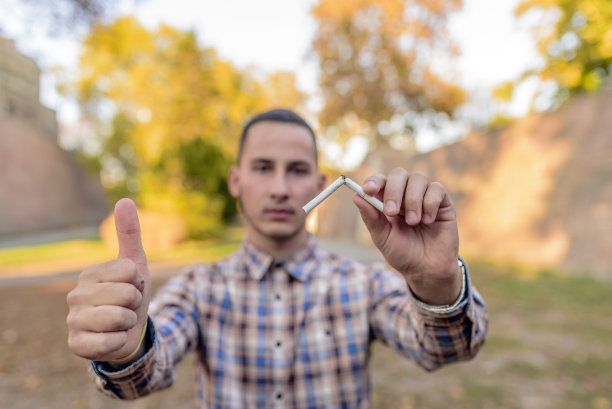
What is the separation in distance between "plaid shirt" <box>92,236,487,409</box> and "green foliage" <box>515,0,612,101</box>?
28.9 feet

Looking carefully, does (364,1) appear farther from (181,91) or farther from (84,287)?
(84,287)

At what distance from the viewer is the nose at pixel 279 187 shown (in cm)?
170

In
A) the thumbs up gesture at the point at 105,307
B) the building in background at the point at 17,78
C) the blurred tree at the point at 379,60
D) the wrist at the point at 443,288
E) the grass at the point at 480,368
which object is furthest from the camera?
the blurred tree at the point at 379,60

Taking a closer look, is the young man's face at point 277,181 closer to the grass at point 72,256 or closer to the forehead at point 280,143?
the forehead at point 280,143

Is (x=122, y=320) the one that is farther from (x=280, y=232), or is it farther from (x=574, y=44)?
(x=574, y=44)

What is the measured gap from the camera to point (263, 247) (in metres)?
1.84

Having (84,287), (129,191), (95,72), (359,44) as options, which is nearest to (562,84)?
(359,44)

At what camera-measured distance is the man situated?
1391 mm

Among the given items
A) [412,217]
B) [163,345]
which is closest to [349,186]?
[412,217]

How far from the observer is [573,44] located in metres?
8.72

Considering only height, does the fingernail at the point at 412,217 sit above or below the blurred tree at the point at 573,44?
below

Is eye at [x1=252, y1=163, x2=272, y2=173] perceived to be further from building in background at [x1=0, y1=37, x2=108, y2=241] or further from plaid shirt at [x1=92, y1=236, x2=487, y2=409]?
building in background at [x1=0, y1=37, x2=108, y2=241]

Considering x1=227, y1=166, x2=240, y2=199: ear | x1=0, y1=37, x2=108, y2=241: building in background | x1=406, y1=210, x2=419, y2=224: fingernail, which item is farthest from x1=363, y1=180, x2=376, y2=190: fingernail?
x1=0, y1=37, x2=108, y2=241: building in background

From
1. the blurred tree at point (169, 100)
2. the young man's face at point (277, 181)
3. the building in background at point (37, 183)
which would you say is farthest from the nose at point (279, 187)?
the building in background at point (37, 183)
